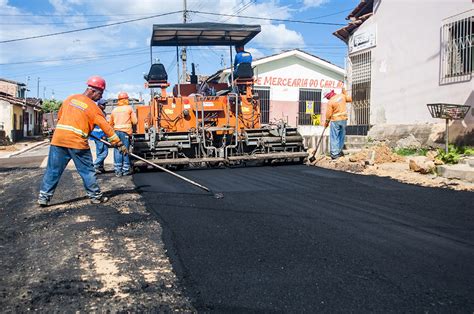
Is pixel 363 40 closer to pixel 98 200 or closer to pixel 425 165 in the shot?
pixel 425 165

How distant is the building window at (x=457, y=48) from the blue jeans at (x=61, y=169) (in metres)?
6.58

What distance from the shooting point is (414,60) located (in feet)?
30.7

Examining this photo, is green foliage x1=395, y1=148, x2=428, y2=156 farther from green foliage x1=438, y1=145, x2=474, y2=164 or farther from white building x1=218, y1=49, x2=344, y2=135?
white building x1=218, y1=49, x2=344, y2=135

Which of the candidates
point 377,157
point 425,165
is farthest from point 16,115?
point 425,165

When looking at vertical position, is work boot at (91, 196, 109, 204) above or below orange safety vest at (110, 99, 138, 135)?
below

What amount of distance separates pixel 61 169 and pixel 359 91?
328 inches

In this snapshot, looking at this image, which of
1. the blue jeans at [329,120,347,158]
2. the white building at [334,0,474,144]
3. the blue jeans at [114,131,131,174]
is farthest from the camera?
the blue jeans at [329,120,347,158]

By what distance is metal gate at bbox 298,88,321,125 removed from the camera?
902 inches

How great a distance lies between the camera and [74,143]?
4.92 meters

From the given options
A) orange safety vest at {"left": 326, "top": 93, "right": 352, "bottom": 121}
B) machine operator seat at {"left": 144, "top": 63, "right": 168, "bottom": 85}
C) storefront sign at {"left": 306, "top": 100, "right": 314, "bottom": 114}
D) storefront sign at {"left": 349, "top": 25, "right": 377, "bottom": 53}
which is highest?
storefront sign at {"left": 349, "top": 25, "right": 377, "bottom": 53}

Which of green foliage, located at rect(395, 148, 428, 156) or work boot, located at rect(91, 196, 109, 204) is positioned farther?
green foliage, located at rect(395, 148, 428, 156)

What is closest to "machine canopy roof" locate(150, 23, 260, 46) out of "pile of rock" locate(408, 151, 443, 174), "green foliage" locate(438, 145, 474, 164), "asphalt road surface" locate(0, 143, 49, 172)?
"pile of rock" locate(408, 151, 443, 174)

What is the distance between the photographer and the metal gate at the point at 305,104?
902 inches

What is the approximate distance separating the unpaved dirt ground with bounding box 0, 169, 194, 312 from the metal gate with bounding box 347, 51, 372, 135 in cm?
747
